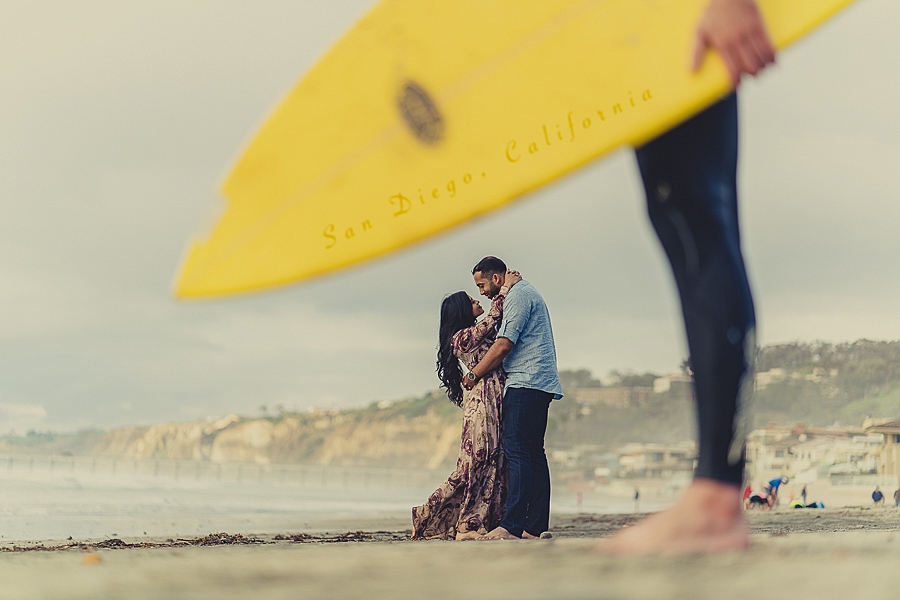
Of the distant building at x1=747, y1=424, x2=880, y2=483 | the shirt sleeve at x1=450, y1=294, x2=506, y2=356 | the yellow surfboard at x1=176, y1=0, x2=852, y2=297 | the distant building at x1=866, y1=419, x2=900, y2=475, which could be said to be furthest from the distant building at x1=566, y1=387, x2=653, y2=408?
the yellow surfboard at x1=176, y1=0, x2=852, y2=297

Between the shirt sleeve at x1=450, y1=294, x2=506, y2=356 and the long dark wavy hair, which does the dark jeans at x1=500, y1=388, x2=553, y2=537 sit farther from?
the long dark wavy hair

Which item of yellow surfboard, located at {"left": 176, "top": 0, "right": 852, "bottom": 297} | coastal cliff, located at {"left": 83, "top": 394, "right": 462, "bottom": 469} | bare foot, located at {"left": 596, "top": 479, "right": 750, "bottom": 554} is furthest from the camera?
Result: coastal cliff, located at {"left": 83, "top": 394, "right": 462, "bottom": 469}

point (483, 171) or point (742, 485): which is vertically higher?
point (483, 171)

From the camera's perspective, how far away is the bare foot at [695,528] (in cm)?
120

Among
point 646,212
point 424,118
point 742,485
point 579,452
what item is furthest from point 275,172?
point 579,452

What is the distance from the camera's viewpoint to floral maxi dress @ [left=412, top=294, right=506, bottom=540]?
133 inches

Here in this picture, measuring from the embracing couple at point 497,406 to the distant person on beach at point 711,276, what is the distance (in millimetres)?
1768

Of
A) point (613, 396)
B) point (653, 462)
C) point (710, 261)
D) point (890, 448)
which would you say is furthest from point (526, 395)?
point (613, 396)

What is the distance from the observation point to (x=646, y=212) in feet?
4.80

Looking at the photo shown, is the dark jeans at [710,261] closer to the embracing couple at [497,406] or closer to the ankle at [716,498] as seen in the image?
the ankle at [716,498]

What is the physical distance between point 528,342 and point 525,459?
46 cm

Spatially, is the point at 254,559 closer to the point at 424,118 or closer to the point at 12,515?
the point at 424,118

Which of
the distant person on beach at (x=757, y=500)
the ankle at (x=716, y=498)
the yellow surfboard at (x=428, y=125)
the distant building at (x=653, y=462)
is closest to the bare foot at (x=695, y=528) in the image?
the ankle at (x=716, y=498)

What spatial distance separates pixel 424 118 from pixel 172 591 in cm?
106
